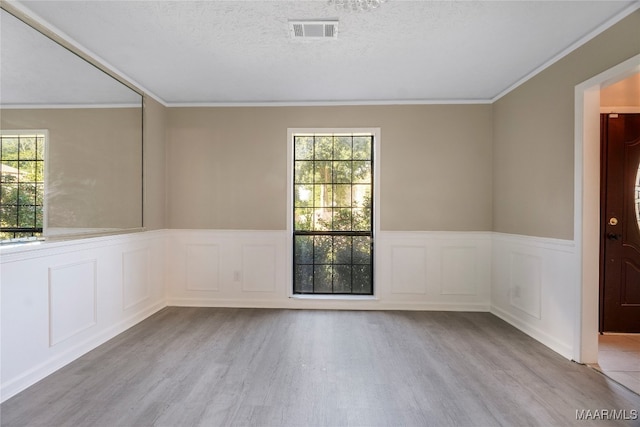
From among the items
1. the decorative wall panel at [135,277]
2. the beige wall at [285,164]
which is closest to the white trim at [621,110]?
the beige wall at [285,164]

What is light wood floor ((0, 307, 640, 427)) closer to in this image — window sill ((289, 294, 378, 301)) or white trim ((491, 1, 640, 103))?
window sill ((289, 294, 378, 301))

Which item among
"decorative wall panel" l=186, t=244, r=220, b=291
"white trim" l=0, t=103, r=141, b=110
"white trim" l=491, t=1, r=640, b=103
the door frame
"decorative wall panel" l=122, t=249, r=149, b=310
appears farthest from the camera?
"decorative wall panel" l=186, t=244, r=220, b=291

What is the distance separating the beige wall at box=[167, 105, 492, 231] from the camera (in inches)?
164

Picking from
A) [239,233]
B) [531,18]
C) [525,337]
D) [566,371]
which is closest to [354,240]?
[239,233]

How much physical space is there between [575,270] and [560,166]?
36.8 inches

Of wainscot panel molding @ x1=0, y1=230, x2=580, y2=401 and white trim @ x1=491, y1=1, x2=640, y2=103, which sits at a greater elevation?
white trim @ x1=491, y1=1, x2=640, y2=103

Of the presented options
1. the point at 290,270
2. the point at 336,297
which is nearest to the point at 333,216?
the point at 290,270

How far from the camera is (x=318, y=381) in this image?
242 cm

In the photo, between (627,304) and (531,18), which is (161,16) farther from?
(627,304)

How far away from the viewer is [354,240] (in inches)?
172

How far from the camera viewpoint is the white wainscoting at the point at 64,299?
2242mm

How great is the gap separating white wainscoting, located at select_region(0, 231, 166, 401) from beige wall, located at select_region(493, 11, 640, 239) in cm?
427

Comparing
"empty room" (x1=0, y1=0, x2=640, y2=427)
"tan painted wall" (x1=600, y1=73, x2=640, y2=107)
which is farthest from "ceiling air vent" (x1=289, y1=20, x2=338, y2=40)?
"tan painted wall" (x1=600, y1=73, x2=640, y2=107)

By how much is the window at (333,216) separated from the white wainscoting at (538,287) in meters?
1.56
